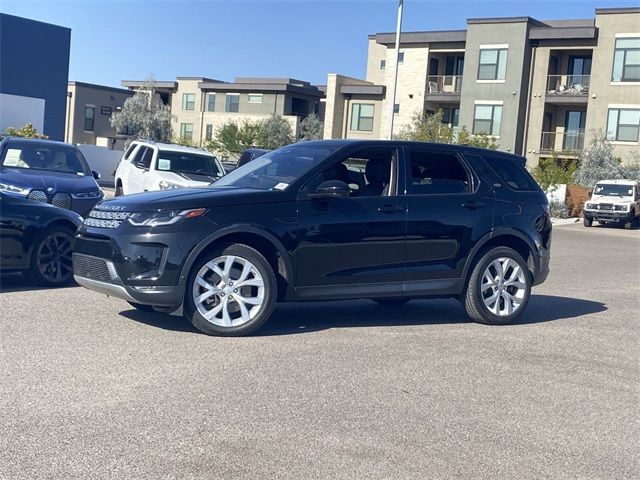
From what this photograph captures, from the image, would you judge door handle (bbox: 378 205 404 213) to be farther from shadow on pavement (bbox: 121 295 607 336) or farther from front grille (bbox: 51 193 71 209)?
front grille (bbox: 51 193 71 209)

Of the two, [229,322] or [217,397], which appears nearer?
[217,397]

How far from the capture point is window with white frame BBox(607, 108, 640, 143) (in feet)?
152

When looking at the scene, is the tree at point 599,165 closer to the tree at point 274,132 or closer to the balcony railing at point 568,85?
the balcony railing at point 568,85

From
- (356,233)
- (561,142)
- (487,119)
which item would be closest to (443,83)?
(487,119)

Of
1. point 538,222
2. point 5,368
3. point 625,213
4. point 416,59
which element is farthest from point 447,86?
point 5,368

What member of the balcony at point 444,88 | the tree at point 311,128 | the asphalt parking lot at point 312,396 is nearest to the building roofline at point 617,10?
the balcony at point 444,88

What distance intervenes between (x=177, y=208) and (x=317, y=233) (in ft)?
4.35

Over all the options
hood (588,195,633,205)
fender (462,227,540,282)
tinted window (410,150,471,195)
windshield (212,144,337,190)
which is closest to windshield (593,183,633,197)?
hood (588,195,633,205)

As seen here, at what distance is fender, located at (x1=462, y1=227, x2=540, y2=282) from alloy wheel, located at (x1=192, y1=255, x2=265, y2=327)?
2380 millimetres

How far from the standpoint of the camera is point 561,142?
50469 millimetres

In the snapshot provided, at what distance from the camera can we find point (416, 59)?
5466 cm

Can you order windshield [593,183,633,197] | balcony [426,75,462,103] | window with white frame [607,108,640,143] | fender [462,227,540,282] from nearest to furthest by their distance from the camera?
fender [462,227,540,282], windshield [593,183,633,197], window with white frame [607,108,640,143], balcony [426,75,462,103]

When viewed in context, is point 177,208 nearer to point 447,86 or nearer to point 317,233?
point 317,233

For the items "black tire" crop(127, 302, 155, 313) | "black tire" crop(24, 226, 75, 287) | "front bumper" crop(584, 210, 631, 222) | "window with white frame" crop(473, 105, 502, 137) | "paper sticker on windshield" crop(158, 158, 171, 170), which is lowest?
"black tire" crop(127, 302, 155, 313)
